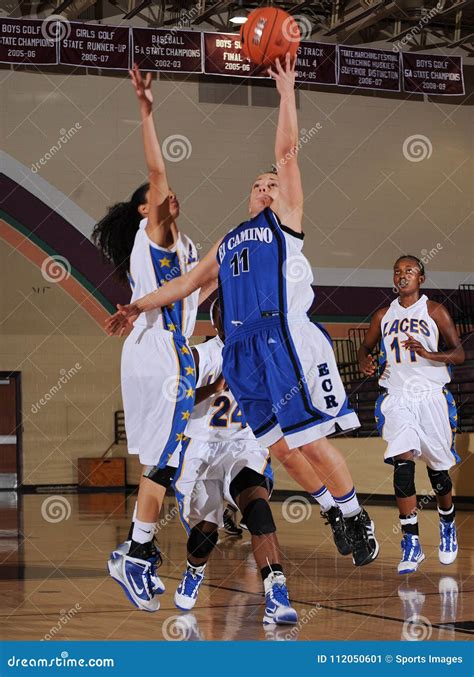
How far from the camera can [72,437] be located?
17031mm

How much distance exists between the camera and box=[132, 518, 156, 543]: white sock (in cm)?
438

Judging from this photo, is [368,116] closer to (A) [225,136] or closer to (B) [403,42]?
(B) [403,42]

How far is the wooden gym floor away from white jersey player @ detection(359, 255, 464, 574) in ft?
1.63

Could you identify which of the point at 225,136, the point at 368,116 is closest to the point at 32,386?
the point at 225,136

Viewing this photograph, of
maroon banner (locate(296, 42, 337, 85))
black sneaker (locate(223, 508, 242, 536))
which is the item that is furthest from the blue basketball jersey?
maroon banner (locate(296, 42, 337, 85))

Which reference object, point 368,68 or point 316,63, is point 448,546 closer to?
point 316,63

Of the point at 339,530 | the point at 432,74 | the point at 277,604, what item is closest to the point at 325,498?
the point at 339,530

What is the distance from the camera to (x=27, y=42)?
1427 centimetres

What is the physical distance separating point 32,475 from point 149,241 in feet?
41.3

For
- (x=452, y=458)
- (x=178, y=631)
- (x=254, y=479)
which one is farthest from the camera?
(x=452, y=458)

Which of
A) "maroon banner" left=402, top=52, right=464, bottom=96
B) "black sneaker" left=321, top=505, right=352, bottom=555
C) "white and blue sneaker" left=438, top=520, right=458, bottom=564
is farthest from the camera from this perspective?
"maroon banner" left=402, top=52, right=464, bottom=96

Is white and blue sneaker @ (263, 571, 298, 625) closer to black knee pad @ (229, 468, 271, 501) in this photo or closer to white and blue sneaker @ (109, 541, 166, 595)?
black knee pad @ (229, 468, 271, 501)

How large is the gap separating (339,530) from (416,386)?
7.65 feet

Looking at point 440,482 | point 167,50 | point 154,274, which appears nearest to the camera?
point 154,274
